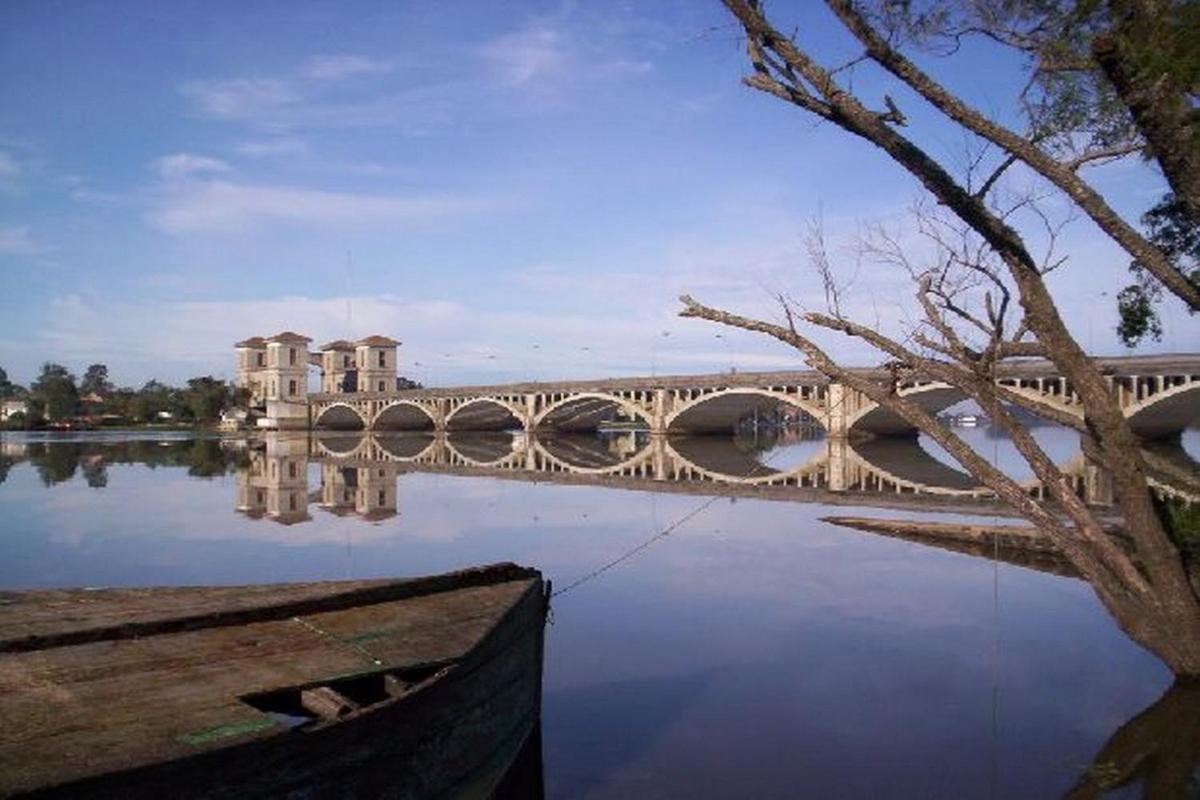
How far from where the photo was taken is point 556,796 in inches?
342

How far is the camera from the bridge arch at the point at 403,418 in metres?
103

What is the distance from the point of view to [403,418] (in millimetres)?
112625

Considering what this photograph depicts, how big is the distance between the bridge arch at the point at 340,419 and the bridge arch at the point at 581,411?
24.5 meters

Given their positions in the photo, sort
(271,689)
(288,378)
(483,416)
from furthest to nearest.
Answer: (288,378), (483,416), (271,689)

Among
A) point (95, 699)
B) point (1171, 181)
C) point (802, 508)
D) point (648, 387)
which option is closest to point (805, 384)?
point (648, 387)

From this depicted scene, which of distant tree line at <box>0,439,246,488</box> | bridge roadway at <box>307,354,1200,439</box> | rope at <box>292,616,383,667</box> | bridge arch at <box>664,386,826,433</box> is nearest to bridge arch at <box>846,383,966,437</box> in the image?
bridge roadway at <box>307,354,1200,439</box>

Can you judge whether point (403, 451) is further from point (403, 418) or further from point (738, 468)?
point (403, 418)

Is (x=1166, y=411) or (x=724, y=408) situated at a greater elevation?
(x=724, y=408)

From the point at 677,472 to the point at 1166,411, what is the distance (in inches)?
1060

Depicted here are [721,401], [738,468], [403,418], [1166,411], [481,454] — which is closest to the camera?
[738,468]

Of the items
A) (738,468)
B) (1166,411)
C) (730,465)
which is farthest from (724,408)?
(1166,411)

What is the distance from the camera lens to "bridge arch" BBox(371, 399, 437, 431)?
103m

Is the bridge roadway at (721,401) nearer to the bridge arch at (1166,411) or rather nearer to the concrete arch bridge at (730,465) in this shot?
the bridge arch at (1166,411)

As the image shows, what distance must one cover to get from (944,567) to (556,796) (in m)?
14.2
